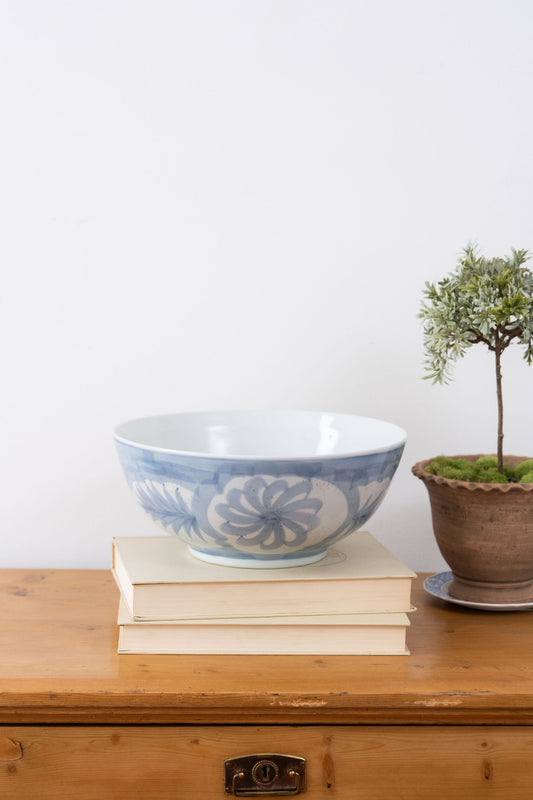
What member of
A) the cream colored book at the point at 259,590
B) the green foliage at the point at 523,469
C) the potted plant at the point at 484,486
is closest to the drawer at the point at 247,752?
the cream colored book at the point at 259,590

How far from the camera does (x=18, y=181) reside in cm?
115

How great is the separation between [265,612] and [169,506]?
0.15 metres

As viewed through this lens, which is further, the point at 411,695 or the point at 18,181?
the point at 18,181

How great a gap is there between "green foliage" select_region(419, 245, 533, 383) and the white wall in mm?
239

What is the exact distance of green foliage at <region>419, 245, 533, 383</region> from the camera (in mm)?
918

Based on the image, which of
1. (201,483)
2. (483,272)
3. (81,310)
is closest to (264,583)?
(201,483)

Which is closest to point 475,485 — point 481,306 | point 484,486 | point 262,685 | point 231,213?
point 484,486

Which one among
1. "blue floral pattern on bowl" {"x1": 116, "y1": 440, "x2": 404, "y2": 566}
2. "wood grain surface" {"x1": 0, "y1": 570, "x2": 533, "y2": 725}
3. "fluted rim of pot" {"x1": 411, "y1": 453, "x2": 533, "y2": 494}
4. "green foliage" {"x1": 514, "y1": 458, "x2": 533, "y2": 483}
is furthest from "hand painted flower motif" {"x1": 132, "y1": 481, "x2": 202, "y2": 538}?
"green foliage" {"x1": 514, "y1": 458, "x2": 533, "y2": 483}

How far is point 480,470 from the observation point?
1.01 metres

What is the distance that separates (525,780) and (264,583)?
12.3 inches

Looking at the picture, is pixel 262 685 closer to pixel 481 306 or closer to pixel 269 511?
pixel 269 511

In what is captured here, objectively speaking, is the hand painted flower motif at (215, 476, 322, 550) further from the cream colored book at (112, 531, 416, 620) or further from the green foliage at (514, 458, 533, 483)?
the green foliage at (514, 458, 533, 483)

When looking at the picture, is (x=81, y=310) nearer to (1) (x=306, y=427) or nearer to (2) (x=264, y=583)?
(1) (x=306, y=427)

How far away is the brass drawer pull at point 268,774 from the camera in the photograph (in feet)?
2.55
